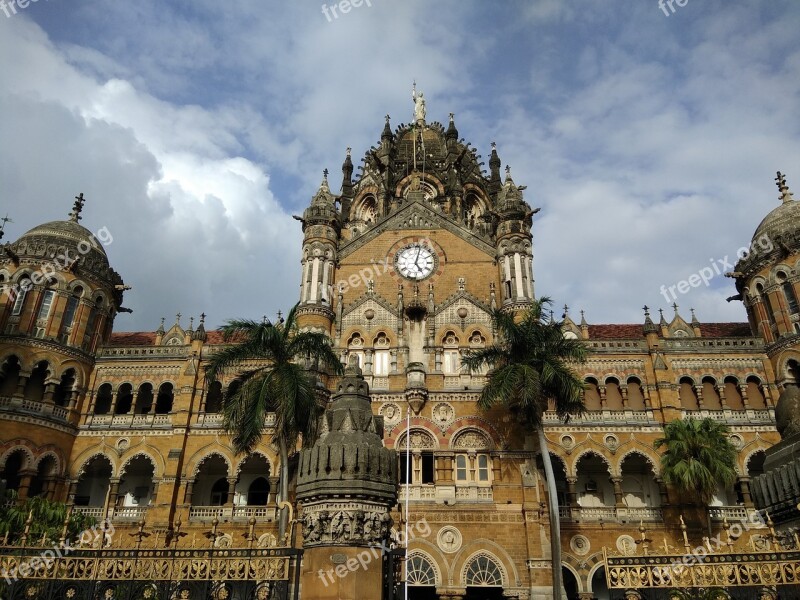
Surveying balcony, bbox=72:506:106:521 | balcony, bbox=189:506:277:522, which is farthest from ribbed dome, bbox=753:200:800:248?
balcony, bbox=72:506:106:521

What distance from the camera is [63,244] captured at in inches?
1496

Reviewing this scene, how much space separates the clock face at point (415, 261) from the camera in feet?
134

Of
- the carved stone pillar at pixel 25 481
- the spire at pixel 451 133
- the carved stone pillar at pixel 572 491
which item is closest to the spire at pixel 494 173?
the spire at pixel 451 133

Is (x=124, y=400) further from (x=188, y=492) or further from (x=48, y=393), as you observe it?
(x=188, y=492)

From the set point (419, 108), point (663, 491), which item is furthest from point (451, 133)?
point (663, 491)

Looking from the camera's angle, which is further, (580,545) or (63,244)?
(63,244)

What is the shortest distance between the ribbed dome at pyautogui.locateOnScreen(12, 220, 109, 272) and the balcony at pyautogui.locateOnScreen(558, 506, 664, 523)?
102 feet

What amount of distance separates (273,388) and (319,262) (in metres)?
14.3

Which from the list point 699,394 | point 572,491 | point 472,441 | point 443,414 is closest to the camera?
point 572,491

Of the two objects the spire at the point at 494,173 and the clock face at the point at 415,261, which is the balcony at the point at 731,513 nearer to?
the clock face at the point at 415,261

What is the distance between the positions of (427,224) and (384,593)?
107 ft

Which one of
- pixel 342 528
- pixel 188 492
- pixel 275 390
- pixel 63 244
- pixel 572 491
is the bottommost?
pixel 342 528

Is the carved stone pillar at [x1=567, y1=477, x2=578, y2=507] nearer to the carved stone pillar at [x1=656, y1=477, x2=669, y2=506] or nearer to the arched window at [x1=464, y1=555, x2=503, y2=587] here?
the carved stone pillar at [x1=656, y1=477, x2=669, y2=506]

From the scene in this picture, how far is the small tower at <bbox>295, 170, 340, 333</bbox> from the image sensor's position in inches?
1505
